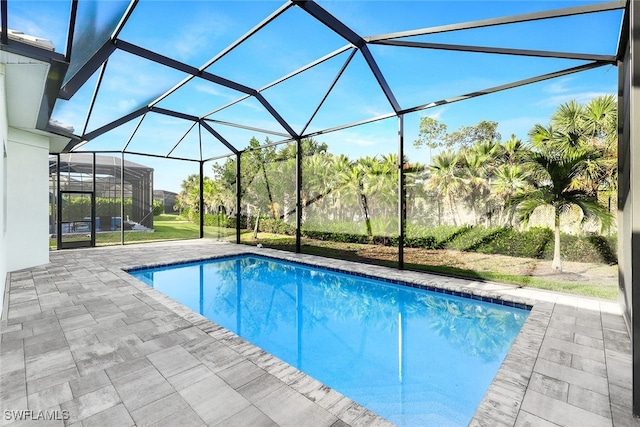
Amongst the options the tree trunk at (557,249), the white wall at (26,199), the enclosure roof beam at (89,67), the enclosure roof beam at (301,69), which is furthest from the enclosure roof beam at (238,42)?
the tree trunk at (557,249)

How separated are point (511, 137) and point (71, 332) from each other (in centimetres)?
841

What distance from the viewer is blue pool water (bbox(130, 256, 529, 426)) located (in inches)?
123

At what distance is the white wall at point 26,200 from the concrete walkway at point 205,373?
320 cm

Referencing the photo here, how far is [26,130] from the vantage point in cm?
692

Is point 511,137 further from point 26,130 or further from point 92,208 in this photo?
point 92,208

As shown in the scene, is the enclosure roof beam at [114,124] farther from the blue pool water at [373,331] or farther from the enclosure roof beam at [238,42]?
the blue pool water at [373,331]

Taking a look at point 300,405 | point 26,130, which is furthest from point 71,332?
point 26,130

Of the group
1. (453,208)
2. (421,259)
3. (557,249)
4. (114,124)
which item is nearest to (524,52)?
(557,249)

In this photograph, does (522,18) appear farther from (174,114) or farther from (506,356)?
(174,114)

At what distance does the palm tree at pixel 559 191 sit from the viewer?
515cm

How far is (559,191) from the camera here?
548 centimetres

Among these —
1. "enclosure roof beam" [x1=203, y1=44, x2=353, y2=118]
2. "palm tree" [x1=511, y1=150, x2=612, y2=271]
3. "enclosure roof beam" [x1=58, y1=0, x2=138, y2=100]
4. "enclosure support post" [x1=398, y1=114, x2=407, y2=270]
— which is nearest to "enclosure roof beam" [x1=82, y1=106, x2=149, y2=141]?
"enclosure roof beam" [x1=203, y1=44, x2=353, y2=118]

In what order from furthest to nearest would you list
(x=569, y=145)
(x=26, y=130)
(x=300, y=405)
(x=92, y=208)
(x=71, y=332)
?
(x=92, y=208) → (x=26, y=130) → (x=569, y=145) → (x=71, y=332) → (x=300, y=405)

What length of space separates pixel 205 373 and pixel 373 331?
111 inches
